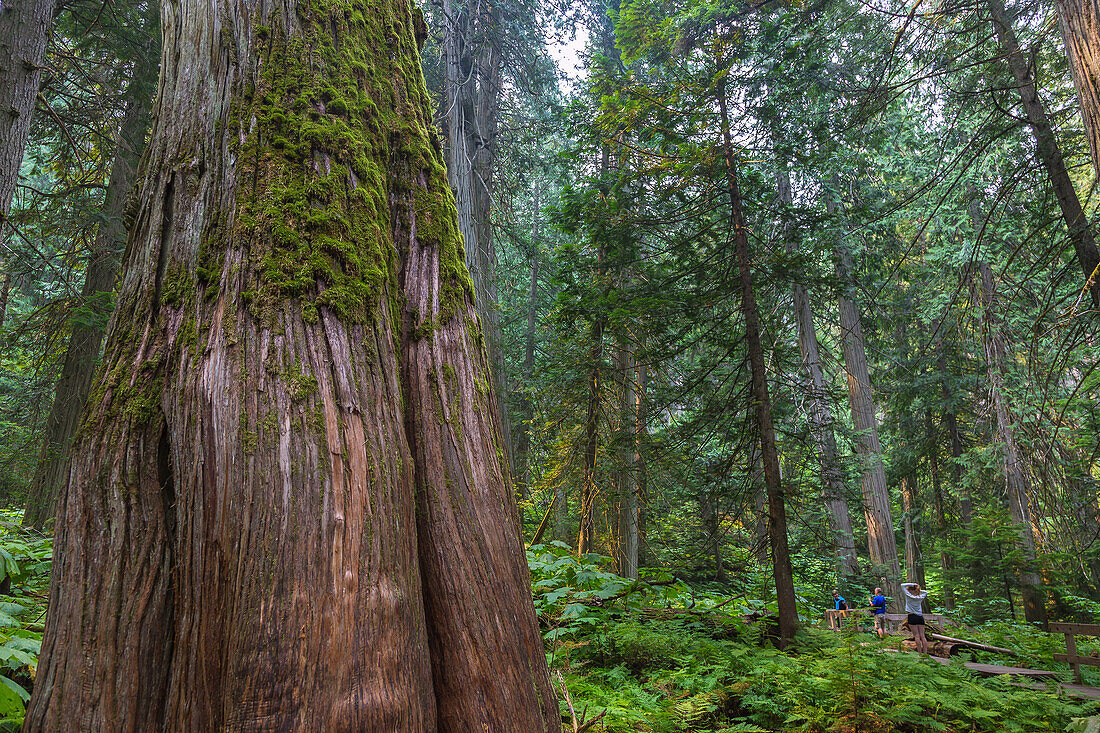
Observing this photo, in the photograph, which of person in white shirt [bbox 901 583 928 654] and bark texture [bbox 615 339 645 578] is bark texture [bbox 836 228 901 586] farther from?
bark texture [bbox 615 339 645 578]

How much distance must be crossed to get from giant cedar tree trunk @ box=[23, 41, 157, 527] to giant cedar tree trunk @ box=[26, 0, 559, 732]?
566 cm

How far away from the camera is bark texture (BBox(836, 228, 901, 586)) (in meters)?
13.4

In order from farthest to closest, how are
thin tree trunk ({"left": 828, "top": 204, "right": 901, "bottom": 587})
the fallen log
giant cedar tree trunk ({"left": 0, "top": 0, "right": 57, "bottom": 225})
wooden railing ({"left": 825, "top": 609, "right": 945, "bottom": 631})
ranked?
thin tree trunk ({"left": 828, "top": 204, "right": 901, "bottom": 587}) < wooden railing ({"left": 825, "top": 609, "right": 945, "bottom": 631}) < the fallen log < giant cedar tree trunk ({"left": 0, "top": 0, "right": 57, "bottom": 225})

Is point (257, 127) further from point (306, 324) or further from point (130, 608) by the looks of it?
point (130, 608)

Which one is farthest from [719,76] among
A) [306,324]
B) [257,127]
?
[306,324]

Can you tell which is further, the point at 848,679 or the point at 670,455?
the point at 670,455

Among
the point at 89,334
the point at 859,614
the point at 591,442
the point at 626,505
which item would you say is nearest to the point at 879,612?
the point at 859,614

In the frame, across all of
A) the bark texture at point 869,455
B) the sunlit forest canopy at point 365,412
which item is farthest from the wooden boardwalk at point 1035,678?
the bark texture at point 869,455

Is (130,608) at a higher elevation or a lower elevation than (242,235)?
lower

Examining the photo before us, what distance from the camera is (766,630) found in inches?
267

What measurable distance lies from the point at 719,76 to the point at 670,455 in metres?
5.43

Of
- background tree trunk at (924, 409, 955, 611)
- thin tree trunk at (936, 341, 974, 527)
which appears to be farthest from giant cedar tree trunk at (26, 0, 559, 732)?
background tree trunk at (924, 409, 955, 611)

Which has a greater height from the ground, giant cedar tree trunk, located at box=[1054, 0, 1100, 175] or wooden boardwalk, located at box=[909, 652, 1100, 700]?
giant cedar tree trunk, located at box=[1054, 0, 1100, 175]

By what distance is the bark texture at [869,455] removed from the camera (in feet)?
44.0
